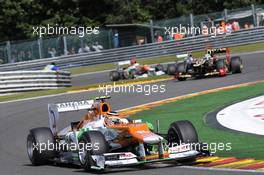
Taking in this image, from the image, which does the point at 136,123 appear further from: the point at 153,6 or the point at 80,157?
the point at 153,6

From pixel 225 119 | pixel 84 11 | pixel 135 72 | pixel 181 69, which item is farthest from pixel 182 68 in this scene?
pixel 84 11

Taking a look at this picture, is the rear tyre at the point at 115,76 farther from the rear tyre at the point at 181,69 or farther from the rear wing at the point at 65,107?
the rear wing at the point at 65,107

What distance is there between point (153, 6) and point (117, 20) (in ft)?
20.2

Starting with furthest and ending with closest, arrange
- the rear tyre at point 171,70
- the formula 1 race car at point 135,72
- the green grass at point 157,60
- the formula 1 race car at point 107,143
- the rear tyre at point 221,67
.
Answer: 1. the green grass at point 157,60
2. the formula 1 race car at point 135,72
3. the rear tyre at point 171,70
4. the rear tyre at point 221,67
5. the formula 1 race car at point 107,143

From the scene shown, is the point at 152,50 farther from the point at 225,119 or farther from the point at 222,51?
the point at 225,119

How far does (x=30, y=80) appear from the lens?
31531mm

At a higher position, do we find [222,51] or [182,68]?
[222,51]

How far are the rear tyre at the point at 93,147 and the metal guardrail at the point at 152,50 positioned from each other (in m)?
28.2

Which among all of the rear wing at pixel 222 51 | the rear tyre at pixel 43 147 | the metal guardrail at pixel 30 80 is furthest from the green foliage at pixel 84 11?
the rear tyre at pixel 43 147

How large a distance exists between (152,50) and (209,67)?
1392 cm

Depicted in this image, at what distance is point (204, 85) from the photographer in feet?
81.9

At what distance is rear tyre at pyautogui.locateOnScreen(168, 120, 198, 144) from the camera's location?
11.4 meters

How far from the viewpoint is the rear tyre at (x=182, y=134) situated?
11.4 m

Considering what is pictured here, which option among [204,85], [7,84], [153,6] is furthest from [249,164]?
[153,6]
